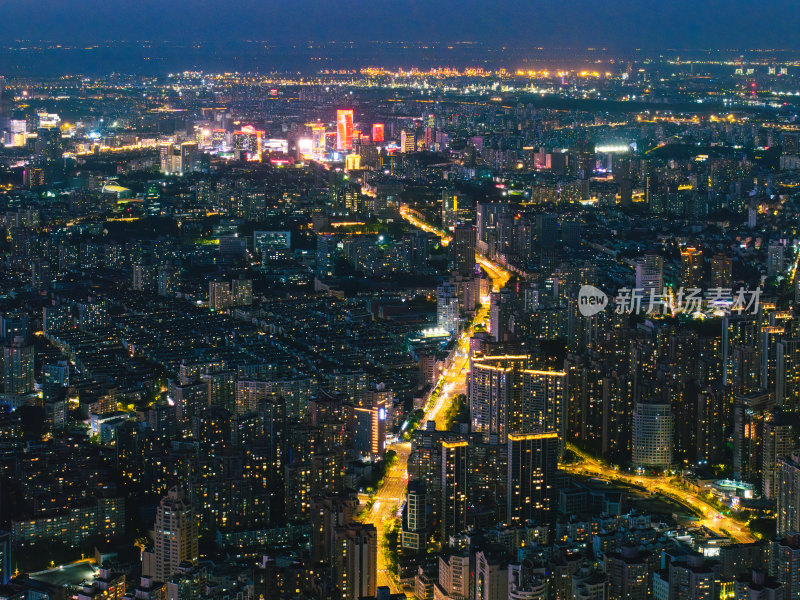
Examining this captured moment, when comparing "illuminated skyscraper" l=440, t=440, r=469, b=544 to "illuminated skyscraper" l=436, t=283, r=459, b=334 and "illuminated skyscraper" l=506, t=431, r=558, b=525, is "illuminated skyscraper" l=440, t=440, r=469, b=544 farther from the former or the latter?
"illuminated skyscraper" l=436, t=283, r=459, b=334

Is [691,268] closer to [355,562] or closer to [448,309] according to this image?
[448,309]

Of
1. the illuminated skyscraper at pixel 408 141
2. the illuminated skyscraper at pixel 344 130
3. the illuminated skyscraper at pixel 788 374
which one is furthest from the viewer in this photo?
the illuminated skyscraper at pixel 344 130

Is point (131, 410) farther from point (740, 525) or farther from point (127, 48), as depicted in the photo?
point (127, 48)

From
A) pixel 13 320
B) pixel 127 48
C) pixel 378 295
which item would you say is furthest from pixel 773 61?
pixel 13 320

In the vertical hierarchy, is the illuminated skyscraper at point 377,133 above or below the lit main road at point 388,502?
above

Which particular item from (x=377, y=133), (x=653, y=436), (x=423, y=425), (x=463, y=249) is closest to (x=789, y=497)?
(x=653, y=436)

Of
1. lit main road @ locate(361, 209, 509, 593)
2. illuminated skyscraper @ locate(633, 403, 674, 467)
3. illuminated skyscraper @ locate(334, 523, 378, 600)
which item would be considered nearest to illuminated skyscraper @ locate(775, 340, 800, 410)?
illuminated skyscraper @ locate(633, 403, 674, 467)

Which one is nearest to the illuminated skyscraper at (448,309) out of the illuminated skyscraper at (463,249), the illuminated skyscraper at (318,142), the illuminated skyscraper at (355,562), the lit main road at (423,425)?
the lit main road at (423,425)

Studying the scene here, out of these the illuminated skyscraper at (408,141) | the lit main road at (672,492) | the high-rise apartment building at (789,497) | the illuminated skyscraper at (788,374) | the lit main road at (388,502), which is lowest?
the lit main road at (672,492)

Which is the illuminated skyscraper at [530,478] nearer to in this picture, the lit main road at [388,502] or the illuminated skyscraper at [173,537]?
the lit main road at [388,502]
